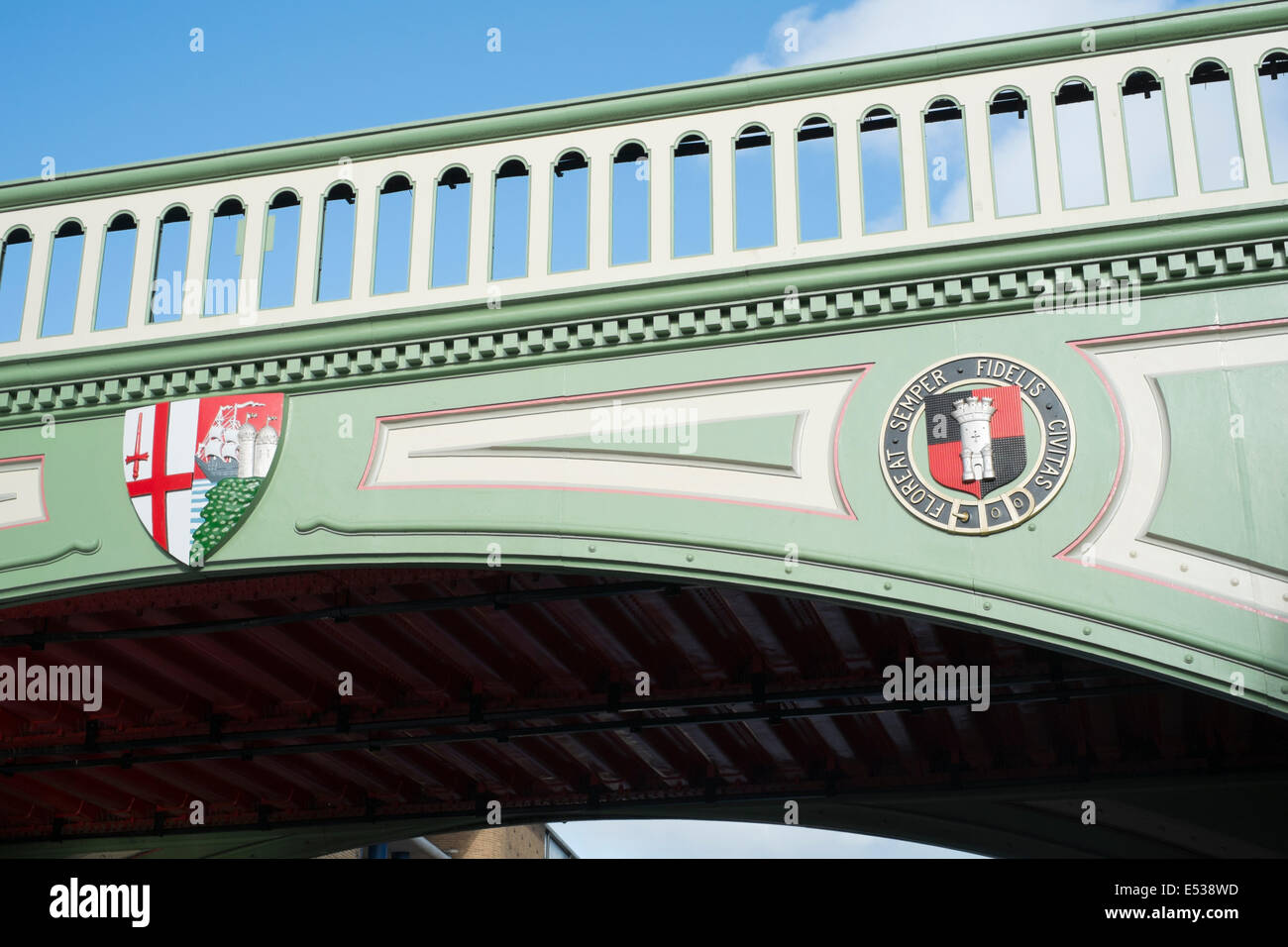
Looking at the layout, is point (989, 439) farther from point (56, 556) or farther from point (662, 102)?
point (56, 556)

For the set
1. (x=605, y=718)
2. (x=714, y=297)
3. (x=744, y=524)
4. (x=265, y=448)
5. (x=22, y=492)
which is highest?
(x=714, y=297)

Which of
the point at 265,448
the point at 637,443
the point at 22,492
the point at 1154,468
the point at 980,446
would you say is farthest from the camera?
the point at 22,492

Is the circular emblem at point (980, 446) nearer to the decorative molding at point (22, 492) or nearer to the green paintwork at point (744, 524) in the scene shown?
the green paintwork at point (744, 524)

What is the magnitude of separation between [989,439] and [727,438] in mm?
1769

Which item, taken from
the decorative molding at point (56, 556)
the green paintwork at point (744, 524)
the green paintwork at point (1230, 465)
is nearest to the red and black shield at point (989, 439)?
the green paintwork at point (744, 524)

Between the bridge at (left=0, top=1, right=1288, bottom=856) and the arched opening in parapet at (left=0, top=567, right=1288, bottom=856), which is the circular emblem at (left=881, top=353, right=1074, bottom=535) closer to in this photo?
the bridge at (left=0, top=1, right=1288, bottom=856)

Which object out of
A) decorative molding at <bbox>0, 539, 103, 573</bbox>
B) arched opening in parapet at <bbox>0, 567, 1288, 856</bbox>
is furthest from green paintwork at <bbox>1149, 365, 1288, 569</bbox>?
Result: decorative molding at <bbox>0, 539, 103, 573</bbox>

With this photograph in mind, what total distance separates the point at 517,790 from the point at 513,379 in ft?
26.7

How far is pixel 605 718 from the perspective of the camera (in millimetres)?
14617

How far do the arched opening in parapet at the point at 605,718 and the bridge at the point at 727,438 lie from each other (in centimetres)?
7

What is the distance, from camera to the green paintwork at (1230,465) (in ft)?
27.5

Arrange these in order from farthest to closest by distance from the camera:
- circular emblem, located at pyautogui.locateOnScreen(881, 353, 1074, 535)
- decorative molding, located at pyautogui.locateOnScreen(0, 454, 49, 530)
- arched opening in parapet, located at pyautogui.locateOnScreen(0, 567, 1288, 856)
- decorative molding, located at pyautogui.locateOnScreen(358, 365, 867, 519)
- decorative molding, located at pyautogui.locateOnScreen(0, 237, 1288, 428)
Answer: arched opening in parapet, located at pyautogui.locateOnScreen(0, 567, 1288, 856), decorative molding, located at pyautogui.locateOnScreen(0, 454, 49, 530), decorative molding, located at pyautogui.locateOnScreen(358, 365, 867, 519), decorative molding, located at pyautogui.locateOnScreen(0, 237, 1288, 428), circular emblem, located at pyautogui.locateOnScreen(881, 353, 1074, 535)

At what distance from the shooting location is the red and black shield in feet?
29.2

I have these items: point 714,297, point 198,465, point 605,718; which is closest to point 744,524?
point 714,297
